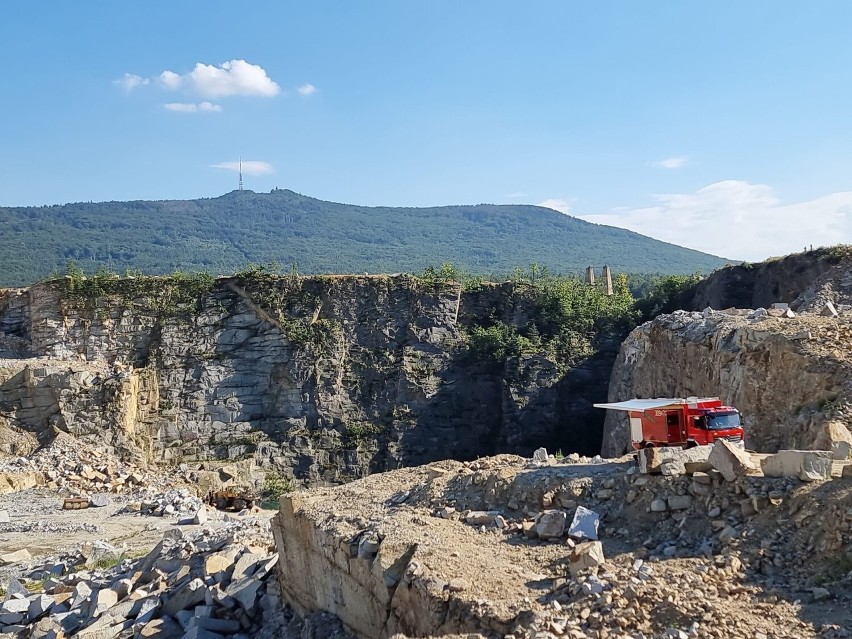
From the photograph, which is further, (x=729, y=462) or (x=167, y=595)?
(x=167, y=595)

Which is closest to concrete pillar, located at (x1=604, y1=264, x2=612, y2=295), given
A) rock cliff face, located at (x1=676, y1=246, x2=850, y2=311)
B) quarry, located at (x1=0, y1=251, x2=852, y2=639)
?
rock cliff face, located at (x1=676, y1=246, x2=850, y2=311)

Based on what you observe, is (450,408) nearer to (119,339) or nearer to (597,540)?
(119,339)

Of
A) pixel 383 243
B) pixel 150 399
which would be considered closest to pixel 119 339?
pixel 150 399

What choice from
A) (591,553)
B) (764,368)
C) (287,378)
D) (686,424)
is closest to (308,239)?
(287,378)

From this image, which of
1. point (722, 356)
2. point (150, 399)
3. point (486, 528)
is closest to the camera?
point (486, 528)

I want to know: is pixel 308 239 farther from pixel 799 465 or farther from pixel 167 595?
pixel 799 465

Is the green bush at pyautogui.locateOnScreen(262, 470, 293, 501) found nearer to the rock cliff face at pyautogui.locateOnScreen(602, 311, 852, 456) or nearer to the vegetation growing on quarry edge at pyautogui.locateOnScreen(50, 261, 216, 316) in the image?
the vegetation growing on quarry edge at pyautogui.locateOnScreen(50, 261, 216, 316)
